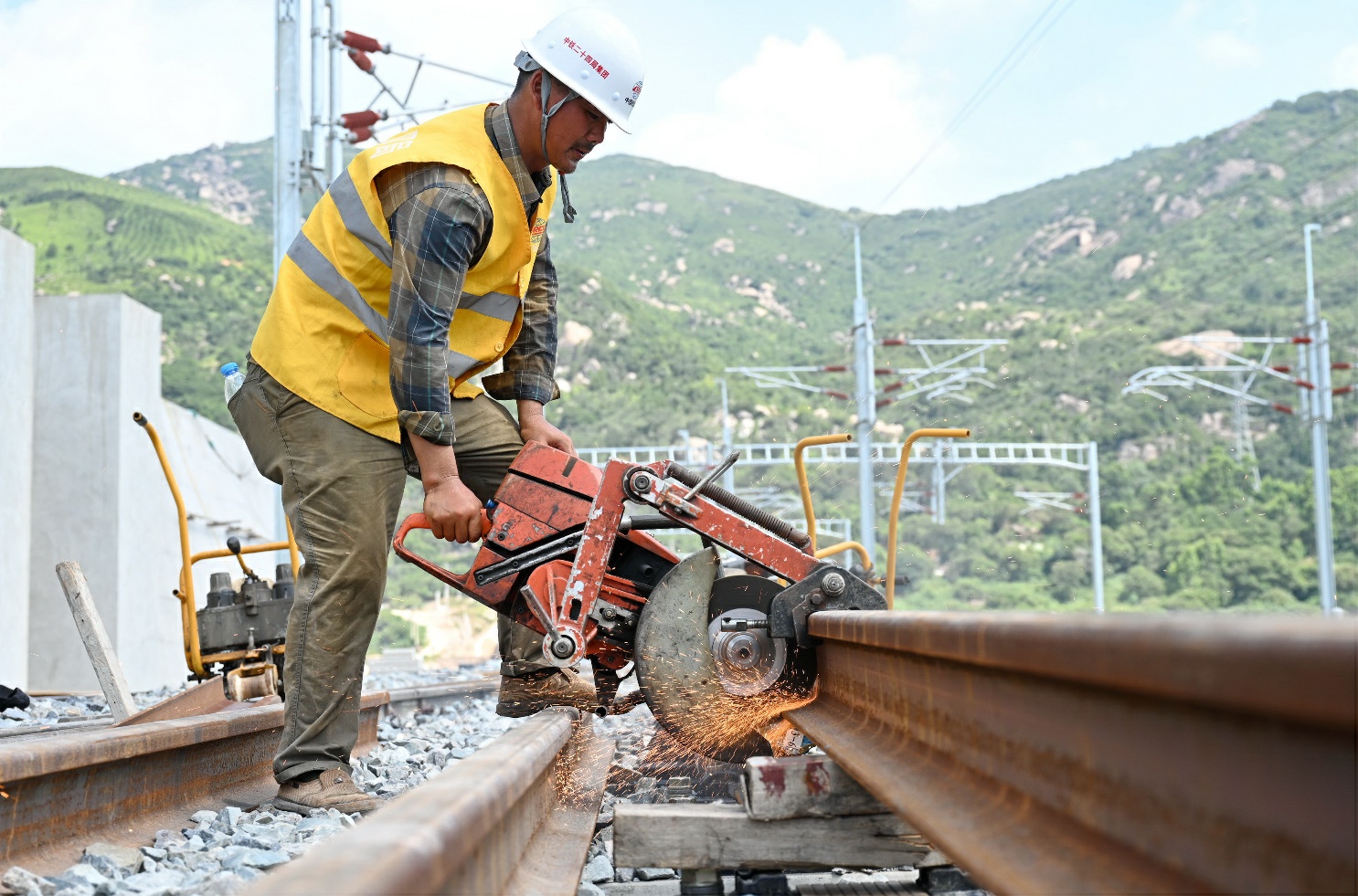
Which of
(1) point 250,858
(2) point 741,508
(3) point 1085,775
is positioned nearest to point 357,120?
(2) point 741,508

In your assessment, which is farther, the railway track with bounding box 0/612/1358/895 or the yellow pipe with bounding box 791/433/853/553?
the yellow pipe with bounding box 791/433/853/553

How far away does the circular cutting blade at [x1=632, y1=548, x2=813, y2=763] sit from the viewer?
3471mm

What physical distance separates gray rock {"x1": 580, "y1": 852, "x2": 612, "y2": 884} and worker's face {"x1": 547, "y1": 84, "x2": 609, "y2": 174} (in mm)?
2069

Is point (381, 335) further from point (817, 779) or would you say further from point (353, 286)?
point (817, 779)

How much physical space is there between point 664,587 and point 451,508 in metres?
0.66

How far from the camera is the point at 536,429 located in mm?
4355

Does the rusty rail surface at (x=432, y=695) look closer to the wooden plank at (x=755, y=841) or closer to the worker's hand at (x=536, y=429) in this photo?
the worker's hand at (x=536, y=429)

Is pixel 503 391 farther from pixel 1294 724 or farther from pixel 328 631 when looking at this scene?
pixel 1294 724

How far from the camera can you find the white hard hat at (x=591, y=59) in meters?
3.68

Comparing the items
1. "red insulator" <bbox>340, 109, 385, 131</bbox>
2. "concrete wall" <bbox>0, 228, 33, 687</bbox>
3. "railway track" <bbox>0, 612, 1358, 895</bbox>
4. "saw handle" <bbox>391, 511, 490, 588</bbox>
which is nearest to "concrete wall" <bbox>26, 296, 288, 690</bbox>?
"concrete wall" <bbox>0, 228, 33, 687</bbox>

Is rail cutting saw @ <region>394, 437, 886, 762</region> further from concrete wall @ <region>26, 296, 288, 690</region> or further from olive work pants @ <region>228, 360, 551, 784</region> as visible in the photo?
concrete wall @ <region>26, 296, 288, 690</region>

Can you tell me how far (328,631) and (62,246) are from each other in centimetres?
5697

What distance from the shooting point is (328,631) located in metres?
3.58

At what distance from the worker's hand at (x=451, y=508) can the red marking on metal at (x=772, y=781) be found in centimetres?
140
